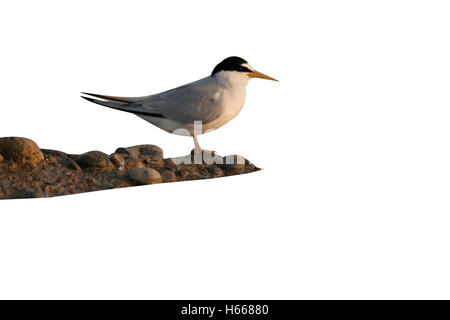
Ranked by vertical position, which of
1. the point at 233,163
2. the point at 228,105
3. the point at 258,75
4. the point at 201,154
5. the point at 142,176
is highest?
the point at 258,75

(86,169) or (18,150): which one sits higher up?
(18,150)

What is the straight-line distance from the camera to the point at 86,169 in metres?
5.89

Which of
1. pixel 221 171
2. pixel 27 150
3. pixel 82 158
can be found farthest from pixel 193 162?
pixel 27 150

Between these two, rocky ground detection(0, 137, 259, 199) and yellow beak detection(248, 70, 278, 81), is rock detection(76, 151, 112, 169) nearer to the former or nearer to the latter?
rocky ground detection(0, 137, 259, 199)

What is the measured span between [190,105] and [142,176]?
95 centimetres

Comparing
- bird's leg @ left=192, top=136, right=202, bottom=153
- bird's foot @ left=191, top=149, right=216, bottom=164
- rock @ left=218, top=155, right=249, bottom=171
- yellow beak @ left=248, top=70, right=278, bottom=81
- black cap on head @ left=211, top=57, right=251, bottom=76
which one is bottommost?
rock @ left=218, top=155, right=249, bottom=171

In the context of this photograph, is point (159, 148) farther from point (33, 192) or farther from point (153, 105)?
point (33, 192)

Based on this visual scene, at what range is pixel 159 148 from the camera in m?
6.62

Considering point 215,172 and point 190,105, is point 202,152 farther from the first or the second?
point 190,105

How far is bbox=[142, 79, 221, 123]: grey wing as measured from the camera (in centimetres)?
623

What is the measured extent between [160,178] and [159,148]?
2.78ft

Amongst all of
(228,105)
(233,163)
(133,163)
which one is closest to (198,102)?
(228,105)

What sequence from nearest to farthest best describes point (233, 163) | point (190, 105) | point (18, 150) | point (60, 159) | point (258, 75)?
point (18, 150) < point (60, 159) < point (190, 105) < point (233, 163) < point (258, 75)

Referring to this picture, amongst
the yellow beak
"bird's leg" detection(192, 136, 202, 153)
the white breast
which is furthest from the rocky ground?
the yellow beak
